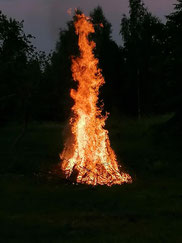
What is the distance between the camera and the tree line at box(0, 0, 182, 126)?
1688 cm

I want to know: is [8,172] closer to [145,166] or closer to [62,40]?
[145,166]

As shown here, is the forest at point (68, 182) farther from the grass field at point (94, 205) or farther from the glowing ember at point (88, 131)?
the glowing ember at point (88, 131)

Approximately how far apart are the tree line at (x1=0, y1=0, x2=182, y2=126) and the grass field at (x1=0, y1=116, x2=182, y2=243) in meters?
2.66

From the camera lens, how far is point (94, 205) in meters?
11.0

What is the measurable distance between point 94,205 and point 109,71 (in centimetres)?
3358

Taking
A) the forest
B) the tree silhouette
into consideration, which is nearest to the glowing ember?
the forest

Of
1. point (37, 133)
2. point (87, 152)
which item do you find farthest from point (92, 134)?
point (37, 133)

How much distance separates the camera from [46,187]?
13.7m

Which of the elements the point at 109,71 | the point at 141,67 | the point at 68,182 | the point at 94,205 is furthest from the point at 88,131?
the point at 141,67

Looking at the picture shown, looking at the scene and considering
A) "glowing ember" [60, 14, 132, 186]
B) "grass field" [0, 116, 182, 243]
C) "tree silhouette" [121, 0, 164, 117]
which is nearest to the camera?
"grass field" [0, 116, 182, 243]

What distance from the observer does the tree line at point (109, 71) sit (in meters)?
16.9

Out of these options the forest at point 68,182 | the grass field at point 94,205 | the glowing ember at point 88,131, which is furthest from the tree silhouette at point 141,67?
the glowing ember at point 88,131

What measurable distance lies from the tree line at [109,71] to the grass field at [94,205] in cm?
266

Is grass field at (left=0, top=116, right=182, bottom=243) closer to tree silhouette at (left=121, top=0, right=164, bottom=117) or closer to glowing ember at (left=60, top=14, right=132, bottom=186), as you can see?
glowing ember at (left=60, top=14, right=132, bottom=186)
